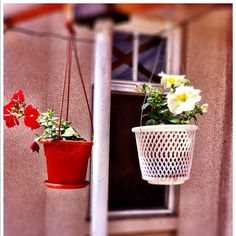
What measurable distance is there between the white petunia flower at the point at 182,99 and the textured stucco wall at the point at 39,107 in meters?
0.34

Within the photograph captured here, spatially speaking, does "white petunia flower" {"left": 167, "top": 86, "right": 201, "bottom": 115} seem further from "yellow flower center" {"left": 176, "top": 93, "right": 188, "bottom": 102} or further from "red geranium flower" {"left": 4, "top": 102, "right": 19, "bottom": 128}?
"red geranium flower" {"left": 4, "top": 102, "right": 19, "bottom": 128}

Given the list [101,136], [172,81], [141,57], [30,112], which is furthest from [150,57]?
[30,112]

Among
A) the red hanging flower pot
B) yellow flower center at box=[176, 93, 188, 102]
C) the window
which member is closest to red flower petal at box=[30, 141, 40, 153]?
the red hanging flower pot

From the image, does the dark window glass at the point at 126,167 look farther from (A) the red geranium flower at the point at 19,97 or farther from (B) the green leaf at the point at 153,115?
(A) the red geranium flower at the point at 19,97

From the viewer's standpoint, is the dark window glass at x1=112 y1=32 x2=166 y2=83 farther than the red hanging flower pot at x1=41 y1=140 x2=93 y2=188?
Yes

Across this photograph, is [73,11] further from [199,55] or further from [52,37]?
[199,55]

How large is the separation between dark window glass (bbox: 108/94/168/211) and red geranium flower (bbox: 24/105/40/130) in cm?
32

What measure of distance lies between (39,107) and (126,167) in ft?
1.43

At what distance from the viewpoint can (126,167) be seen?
1688 millimetres

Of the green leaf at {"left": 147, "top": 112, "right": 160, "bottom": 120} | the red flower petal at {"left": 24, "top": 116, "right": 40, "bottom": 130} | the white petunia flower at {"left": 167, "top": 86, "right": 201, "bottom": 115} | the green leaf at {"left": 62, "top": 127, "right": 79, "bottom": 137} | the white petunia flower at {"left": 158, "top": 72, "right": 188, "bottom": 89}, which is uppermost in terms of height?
the white petunia flower at {"left": 158, "top": 72, "right": 188, "bottom": 89}

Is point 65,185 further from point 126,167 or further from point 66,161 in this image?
point 126,167

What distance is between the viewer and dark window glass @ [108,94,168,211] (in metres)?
1.64

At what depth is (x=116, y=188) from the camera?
5.58ft

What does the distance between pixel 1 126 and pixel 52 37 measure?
0.39 metres
